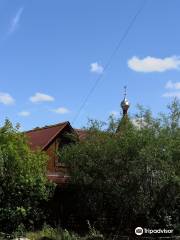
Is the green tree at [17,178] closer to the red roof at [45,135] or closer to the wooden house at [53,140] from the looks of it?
the wooden house at [53,140]

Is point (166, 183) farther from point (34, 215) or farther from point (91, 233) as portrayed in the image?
point (34, 215)

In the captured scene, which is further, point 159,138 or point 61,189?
point 61,189

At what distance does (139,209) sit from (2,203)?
5810mm

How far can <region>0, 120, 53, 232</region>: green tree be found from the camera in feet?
75.2

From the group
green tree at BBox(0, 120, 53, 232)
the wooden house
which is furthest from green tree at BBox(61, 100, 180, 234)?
the wooden house

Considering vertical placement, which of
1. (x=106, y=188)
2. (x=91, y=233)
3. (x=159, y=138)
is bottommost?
(x=91, y=233)

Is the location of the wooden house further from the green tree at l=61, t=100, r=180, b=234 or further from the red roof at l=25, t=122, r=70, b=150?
the green tree at l=61, t=100, r=180, b=234

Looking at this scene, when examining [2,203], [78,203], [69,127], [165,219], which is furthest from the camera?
[69,127]

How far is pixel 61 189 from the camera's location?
28578 millimetres

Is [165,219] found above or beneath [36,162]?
beneath

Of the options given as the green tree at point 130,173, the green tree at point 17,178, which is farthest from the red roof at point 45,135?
the green tree at point 17,178

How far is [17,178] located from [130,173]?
15.5ft

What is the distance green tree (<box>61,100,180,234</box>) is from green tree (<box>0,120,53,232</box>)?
218 centimetres

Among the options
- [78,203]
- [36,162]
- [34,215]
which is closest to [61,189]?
[78,203]
